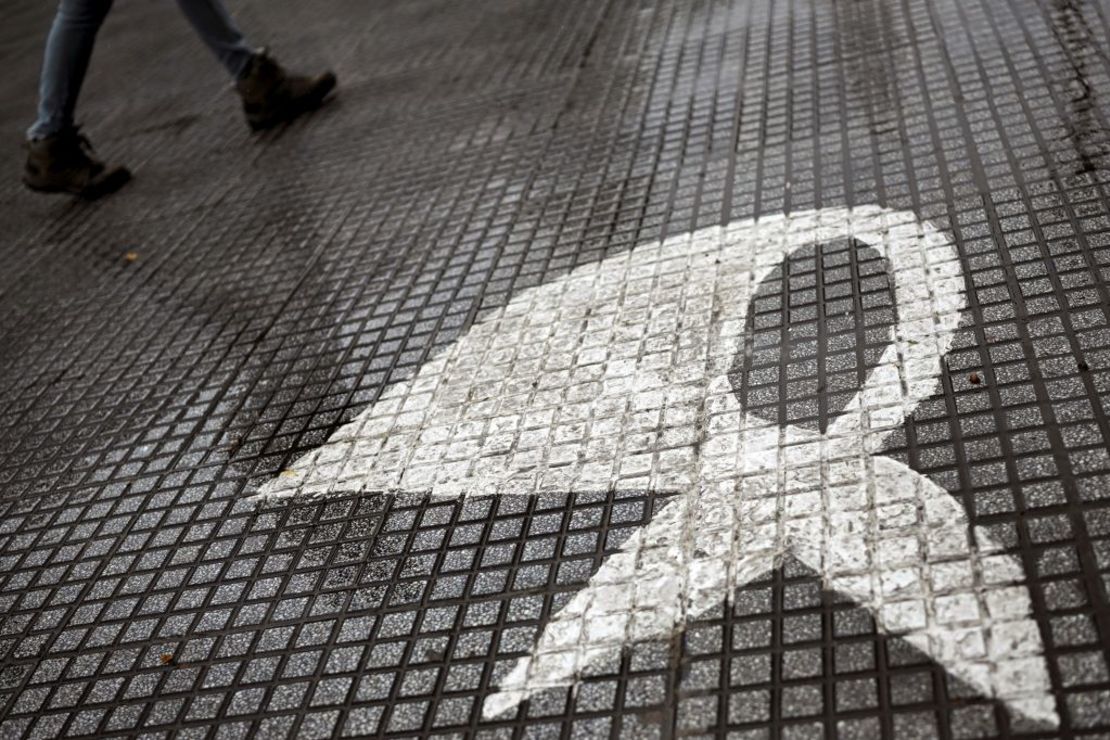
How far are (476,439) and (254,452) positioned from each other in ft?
2.24

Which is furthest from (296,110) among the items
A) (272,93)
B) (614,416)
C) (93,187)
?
(614,416)

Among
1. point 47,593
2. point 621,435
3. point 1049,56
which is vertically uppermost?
point 47,593

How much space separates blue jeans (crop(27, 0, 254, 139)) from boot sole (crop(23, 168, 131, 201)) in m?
0.25

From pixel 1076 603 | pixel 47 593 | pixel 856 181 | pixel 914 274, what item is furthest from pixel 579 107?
pixel 1076 603

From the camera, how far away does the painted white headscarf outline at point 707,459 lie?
2236 millimetres

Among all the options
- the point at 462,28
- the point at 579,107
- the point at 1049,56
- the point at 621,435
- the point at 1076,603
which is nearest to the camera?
the point at 1076,603

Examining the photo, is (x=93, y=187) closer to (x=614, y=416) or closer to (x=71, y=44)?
(x=71, y=44)

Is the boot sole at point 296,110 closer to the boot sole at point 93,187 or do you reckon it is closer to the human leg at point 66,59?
the boot sole at point 93,187

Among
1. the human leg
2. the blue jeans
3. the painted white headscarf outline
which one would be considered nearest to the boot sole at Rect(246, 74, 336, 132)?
the blue jeans

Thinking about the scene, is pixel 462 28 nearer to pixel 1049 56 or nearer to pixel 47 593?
pixel 1049 56

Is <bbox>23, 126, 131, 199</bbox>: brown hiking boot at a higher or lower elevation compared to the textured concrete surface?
higher

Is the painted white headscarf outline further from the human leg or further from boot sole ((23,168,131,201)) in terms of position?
the human leg

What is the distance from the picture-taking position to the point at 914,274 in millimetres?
3197

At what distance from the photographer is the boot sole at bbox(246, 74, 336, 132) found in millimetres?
5969
